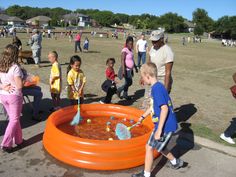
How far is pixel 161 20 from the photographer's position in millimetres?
127312

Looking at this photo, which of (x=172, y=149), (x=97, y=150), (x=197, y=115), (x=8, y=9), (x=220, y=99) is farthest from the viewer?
(x=8, y=9)

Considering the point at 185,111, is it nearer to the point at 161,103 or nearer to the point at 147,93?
the point at 147,93

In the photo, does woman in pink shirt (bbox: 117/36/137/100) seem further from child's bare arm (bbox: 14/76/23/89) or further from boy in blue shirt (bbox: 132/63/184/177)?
boy in blue shirt (bbox: 132/63/184/177)

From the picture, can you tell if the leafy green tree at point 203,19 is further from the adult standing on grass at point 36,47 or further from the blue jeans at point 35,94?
the blue jeans at point 35,94

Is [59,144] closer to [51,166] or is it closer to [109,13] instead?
[51,166]

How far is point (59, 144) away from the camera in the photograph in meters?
4.73

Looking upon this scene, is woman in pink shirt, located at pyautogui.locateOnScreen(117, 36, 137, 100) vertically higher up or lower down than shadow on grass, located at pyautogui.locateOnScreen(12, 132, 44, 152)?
higher up

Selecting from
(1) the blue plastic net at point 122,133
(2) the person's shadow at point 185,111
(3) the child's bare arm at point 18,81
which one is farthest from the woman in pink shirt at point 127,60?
(3) the child's bare arm at point 18,81

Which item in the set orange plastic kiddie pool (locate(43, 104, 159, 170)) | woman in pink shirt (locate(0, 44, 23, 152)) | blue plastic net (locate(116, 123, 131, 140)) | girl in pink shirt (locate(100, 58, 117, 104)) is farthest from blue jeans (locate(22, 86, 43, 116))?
blue plastic net (locate(116, 123, 131, 140))

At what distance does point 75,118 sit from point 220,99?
5312 mm

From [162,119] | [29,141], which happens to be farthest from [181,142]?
[29,141]

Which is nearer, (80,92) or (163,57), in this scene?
(163,57)

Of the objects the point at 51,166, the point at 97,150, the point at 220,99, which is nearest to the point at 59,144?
the point at 51,166

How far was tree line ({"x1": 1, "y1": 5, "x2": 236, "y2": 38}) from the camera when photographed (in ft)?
Result: 322
